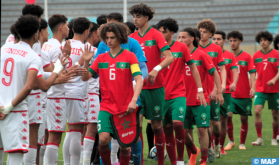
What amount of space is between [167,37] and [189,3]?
2078cm

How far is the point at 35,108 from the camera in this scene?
4465 mm

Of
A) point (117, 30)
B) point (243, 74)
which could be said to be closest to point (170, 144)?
point (117, 30)

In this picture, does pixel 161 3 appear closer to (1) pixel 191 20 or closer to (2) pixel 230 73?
(1) pixel 191 20

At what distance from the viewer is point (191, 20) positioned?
24.7 metres

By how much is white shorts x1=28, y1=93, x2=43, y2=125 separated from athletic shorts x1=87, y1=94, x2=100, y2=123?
0.93 meters

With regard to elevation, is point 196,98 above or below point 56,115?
above

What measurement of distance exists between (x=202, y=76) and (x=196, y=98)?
42 centimetres

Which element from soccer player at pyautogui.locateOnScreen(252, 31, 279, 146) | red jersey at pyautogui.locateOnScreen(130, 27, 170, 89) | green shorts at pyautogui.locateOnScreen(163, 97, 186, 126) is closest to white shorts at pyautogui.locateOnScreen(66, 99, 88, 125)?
red jersey at pyautogui.locateOnScreen(130, 27, 170, 89)

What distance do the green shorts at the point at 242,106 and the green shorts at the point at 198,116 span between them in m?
2.61

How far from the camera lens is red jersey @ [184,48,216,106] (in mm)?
6102

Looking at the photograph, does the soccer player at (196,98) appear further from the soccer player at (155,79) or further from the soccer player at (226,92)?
the soccer player at (226,92)

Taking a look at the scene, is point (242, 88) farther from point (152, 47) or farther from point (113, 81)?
point (113, 81)

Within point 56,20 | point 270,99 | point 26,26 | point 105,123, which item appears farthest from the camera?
point 270,99

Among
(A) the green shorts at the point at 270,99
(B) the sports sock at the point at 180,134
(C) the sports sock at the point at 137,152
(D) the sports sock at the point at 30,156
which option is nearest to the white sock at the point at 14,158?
(D) the sports sock at the point at 30,156
